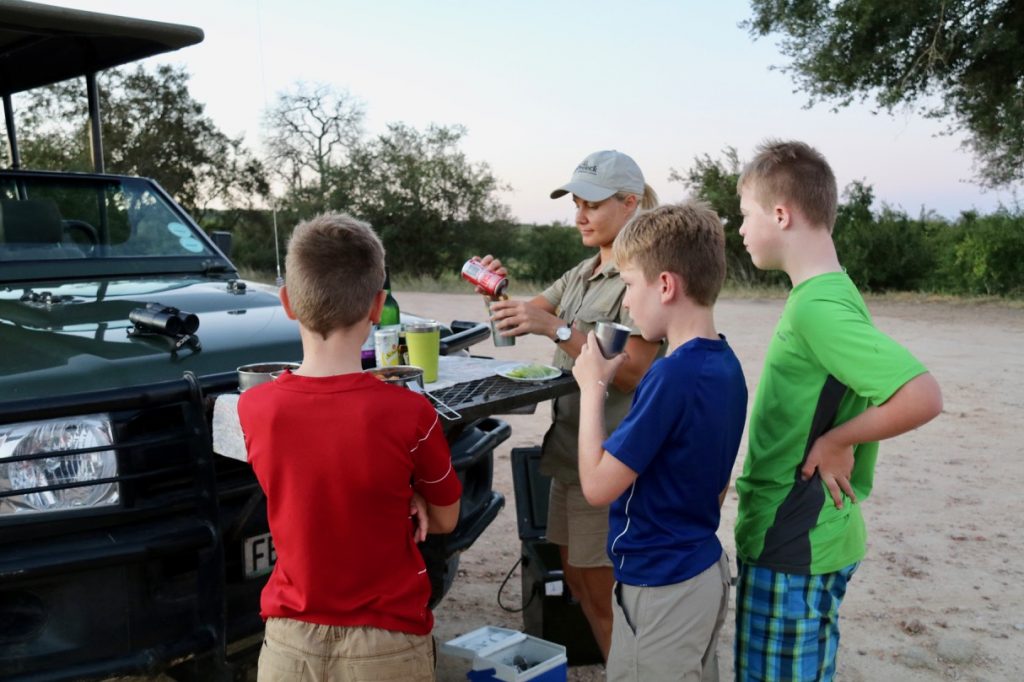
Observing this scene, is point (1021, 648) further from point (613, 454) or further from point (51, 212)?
point (51, 212)

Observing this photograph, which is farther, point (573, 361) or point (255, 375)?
point (573, 361)

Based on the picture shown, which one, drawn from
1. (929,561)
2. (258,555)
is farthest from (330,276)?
(929,561)

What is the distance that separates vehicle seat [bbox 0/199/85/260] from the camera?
392 cm

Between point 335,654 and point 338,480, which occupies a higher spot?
point 338,480

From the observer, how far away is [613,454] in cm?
227

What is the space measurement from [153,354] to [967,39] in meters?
19.3

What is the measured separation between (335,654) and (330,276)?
84 centimetres

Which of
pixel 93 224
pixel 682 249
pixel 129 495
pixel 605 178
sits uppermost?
pixel 605 178

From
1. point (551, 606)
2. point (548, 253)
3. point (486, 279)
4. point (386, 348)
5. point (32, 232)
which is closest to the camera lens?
point (386, 348)

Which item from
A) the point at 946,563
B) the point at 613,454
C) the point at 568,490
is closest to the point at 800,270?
the point at 613,454

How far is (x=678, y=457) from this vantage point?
2311 millimetres

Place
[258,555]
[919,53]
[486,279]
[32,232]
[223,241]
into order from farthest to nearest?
[919,53] → [223,241] → [32,232] → [486,279] → [258,555]

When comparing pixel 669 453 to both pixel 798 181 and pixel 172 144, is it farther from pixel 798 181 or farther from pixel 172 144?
pixel 172 144

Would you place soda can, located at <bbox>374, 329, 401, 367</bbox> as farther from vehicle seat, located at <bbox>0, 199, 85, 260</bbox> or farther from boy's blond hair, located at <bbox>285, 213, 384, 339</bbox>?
vehicle seat, located at <bbox>0, 199, 85, 260</bbox>
